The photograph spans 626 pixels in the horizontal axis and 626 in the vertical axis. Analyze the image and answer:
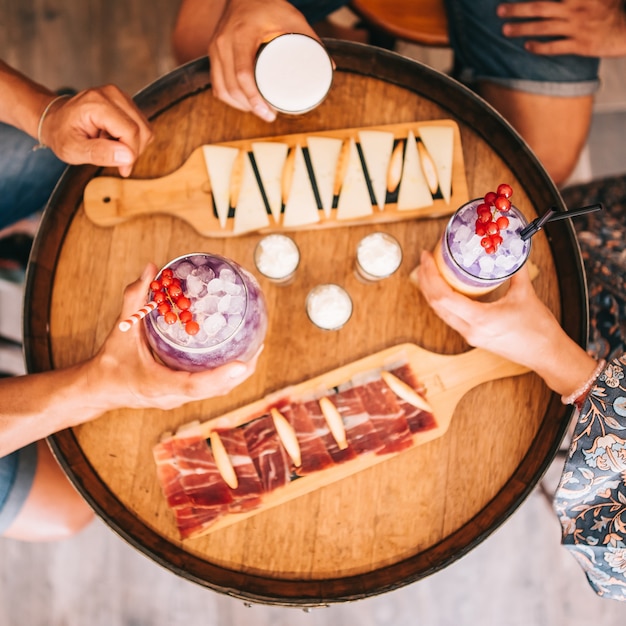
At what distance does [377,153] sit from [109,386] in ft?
2.31

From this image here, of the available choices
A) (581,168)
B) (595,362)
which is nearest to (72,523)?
(595,362)

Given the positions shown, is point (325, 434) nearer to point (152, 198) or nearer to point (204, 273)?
point (204, 273)

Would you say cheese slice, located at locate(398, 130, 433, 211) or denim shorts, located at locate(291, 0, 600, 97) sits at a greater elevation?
denim shorts, located at locate(291, 0, 600, 97)

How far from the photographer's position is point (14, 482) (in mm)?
1298

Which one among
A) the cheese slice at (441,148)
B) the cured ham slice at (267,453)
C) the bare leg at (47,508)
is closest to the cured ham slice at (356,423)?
the cured ham slice at (267,453)

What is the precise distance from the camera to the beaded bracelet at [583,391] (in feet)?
3.41

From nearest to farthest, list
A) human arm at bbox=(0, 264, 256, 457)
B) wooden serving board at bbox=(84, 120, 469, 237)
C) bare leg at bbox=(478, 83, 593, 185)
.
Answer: human arm at bbox=(0, 264, 256, 457) → wooden serving board at bbox=(84, 120, 469, 237) → bare leg at bbox=(478, 83, 593, 185)

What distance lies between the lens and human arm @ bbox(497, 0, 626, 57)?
1.45 meters

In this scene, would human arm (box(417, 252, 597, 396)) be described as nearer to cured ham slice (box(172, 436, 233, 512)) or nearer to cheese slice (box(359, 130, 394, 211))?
cheese slice (box(359, 130, 394, 211))

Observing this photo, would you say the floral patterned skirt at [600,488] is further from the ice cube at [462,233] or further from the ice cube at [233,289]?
the ice cube at [233,289]

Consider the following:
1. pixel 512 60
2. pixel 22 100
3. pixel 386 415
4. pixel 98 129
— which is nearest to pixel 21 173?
pixel 22 100

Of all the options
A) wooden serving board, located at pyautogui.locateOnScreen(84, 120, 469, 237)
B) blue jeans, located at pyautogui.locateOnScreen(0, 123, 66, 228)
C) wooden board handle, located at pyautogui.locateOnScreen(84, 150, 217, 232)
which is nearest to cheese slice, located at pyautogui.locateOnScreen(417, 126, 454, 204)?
wooden serving board, located at pyautogui.locateOnScreen(84, 120, 469, 237)

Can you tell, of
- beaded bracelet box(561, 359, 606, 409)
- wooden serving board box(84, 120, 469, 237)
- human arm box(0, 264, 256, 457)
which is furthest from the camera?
wooden serving board box(84, 120, 469, 237)

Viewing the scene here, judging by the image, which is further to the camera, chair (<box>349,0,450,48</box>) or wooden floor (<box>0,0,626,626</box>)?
wooden floor (<box>0,0,626,626</box>)
